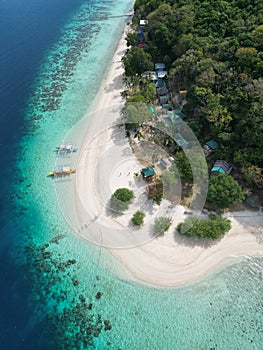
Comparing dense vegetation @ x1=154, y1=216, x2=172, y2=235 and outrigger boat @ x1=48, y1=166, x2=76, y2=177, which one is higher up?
outrigger boat @ x1=48, y1=166, x2=76, y2=177

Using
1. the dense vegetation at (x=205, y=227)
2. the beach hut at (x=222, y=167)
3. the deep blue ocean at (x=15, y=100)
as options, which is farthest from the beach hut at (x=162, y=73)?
the dense vegetation at (x=205, y=227)

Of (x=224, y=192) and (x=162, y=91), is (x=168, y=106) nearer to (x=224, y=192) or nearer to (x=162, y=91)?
(x=162, y=91)

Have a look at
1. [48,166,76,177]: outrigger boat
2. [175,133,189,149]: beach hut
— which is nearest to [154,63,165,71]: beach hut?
[175,133,189,149]: beach hut

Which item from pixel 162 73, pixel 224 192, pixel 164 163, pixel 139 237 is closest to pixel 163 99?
pixel 162 73

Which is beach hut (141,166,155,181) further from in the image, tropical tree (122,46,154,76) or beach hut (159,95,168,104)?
tropical tree (122,46,154,76)

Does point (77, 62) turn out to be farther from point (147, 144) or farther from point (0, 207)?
point (0, 207)

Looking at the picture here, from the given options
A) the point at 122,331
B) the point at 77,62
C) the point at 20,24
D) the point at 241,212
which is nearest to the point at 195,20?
the point at 77,62
